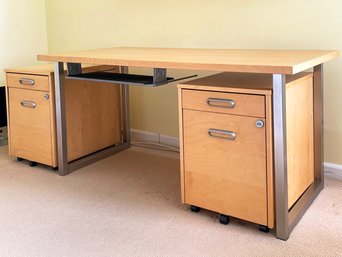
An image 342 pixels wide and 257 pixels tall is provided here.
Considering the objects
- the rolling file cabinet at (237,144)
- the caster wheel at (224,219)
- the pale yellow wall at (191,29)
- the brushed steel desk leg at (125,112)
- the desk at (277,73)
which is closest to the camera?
the desk at (277,73)

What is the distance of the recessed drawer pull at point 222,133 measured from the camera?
5.72 ft

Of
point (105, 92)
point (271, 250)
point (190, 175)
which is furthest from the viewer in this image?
point (105, 92)

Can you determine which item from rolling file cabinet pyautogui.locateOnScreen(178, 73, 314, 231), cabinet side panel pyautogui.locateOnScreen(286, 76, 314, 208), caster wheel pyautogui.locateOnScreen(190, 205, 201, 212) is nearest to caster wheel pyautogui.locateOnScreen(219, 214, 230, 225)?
rolling file cabinet pyautogui.locateOnScreen(178, 73, 314, 231)

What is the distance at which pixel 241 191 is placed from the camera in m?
1.77

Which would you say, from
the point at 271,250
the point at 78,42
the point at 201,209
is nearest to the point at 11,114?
the point at 78,42

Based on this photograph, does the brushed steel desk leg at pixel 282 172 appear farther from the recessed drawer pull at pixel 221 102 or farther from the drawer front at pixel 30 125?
the drawer front at pixel 30 125

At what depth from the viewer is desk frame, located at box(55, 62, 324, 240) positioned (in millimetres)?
1604

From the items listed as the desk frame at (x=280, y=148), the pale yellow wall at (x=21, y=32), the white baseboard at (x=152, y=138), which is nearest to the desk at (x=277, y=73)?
the desk frame at (x=280, y=148)

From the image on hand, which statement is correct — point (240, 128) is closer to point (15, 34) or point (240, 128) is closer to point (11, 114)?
point (11, 114)

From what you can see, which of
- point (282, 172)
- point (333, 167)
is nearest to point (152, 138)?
point (333, 167)

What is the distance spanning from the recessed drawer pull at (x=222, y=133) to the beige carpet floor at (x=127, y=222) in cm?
40

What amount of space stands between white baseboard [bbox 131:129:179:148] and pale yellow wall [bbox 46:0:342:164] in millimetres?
37

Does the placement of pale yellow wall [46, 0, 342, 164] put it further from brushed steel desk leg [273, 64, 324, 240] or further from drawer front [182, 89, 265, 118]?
drawer front [182, 89, 265, 118]

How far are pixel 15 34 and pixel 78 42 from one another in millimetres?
501
